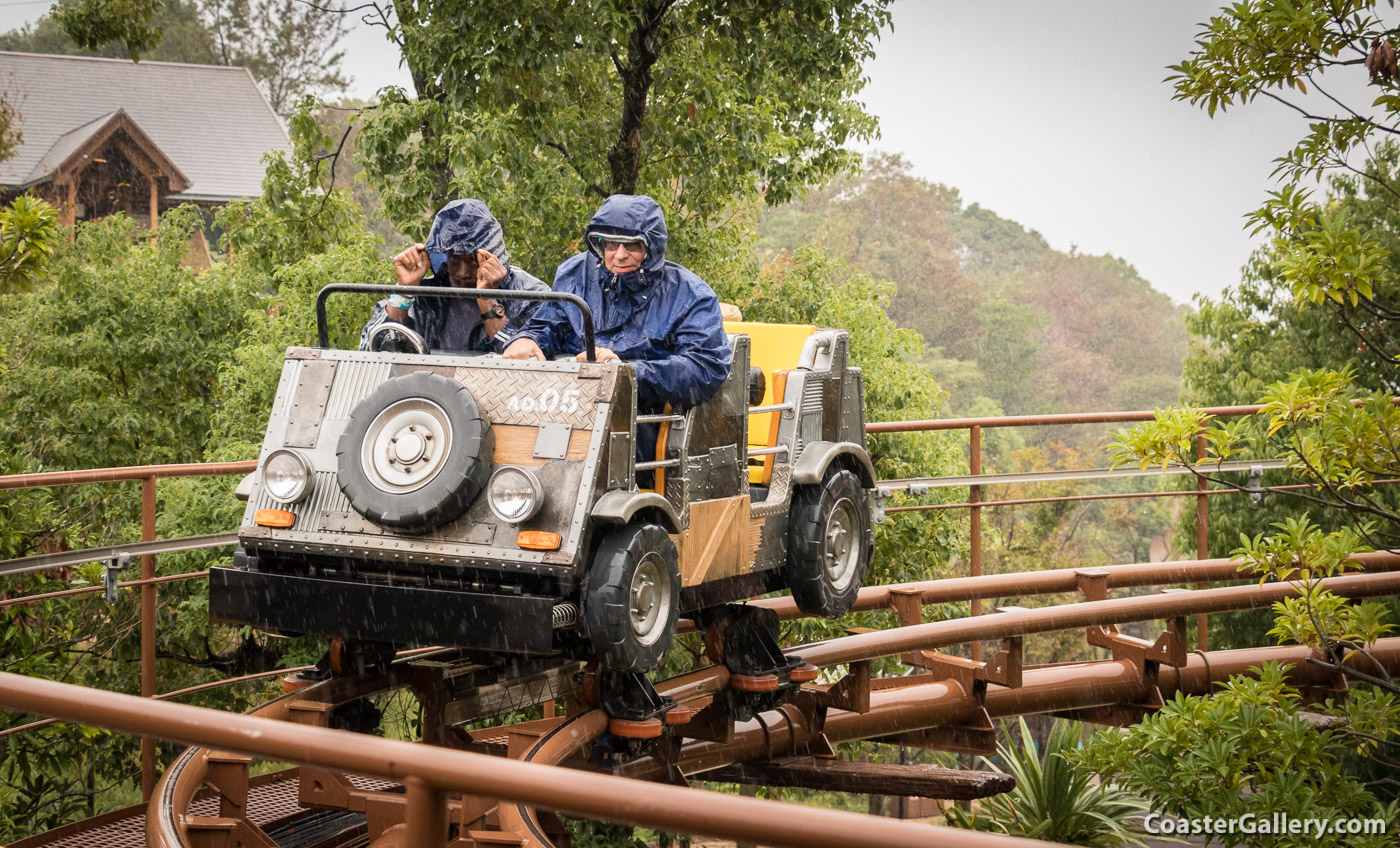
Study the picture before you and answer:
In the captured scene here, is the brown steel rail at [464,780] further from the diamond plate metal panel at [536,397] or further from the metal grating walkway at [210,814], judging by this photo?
the metal grating walkway at [210,814]

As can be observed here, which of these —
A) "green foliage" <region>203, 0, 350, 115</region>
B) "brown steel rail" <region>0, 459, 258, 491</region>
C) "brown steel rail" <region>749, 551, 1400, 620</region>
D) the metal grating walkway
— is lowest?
the metal grating walkway

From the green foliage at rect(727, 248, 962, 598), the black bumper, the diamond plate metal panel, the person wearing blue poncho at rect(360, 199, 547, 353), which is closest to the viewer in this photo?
the black bumper

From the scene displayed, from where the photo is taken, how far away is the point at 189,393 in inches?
723

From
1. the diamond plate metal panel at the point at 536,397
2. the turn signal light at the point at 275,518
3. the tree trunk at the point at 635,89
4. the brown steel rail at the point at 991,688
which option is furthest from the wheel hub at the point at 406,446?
the tree trunk at the point at 635,89

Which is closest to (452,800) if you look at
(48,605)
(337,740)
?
(337,740)

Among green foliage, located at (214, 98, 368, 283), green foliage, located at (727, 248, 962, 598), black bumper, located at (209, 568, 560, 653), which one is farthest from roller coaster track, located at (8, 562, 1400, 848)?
green foliage, located at (214, 98, 368, 283)

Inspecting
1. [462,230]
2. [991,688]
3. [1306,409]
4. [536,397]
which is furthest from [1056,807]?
[536,397]

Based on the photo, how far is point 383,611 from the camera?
3.99 meters

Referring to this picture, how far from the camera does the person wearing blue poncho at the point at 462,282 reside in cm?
494

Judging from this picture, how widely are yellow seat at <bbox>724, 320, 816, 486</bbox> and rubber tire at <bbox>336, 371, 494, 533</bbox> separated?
66.2 inches

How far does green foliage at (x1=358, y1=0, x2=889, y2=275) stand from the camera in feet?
33.4

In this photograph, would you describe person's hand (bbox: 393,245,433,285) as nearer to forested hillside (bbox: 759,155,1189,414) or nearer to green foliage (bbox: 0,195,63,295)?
green foliage (bbox: 0,195,63,295)

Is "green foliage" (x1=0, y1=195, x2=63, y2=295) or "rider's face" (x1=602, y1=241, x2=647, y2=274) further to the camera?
"green foliage" (x1=0, y1=195, x2=63, y2=295)

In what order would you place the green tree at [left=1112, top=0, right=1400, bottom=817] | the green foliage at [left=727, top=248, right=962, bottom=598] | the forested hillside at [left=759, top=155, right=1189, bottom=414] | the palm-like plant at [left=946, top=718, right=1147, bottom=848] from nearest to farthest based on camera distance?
the green tree at [left=1112, top=0, right=1400, bottom=817] < the palm-like plant at [left=946, top=718, right=1147, bottom=848] < the green foliage at [left=727, top=248, right=962, bottom=598] < the forested hillside at [left=759, top=155, right=1189, bottom=414]
